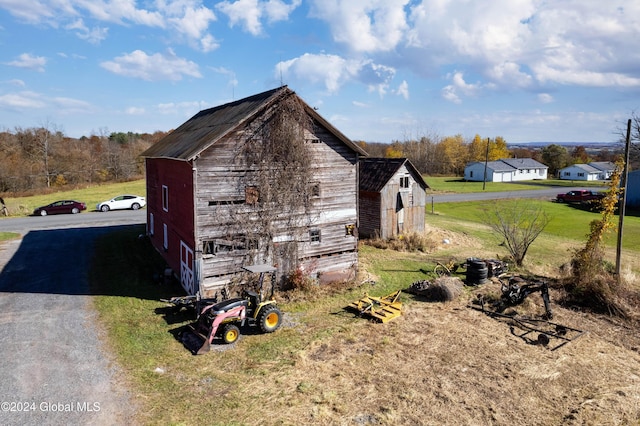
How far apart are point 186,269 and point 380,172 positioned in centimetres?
1715

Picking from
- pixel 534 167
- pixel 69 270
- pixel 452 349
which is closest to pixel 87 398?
pixel 452 349

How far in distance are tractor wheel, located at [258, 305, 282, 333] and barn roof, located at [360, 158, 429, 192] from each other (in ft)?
53.4

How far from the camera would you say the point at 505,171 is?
89250mm

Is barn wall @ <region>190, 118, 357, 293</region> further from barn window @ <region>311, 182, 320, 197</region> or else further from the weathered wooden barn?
barn window @ <region>311, 182, 320, 197</region>

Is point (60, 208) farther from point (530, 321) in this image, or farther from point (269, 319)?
point (530, 321)

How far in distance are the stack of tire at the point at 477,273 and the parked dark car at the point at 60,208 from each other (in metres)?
38.1

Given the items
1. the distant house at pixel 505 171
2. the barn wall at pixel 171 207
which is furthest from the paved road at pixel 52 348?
the distant house at pixel 505 171

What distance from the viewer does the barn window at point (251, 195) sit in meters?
18.3

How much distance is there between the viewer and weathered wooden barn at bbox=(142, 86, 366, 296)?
17562mm

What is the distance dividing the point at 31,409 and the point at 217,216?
9.02m

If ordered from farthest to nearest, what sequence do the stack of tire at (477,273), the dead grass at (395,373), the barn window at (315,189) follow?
the stack of tire at (477,273)
the barn window at (315,189)
the dead grass at (395,373)

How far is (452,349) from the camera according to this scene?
47.4 ft

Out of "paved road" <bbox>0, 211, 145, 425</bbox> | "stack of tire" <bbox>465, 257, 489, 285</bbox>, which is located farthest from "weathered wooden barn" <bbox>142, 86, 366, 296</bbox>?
"stack of tire" <bbox>465, 257, 489, 285</bbox>

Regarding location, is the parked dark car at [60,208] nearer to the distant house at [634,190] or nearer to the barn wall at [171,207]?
the barn wall at [171,207]
